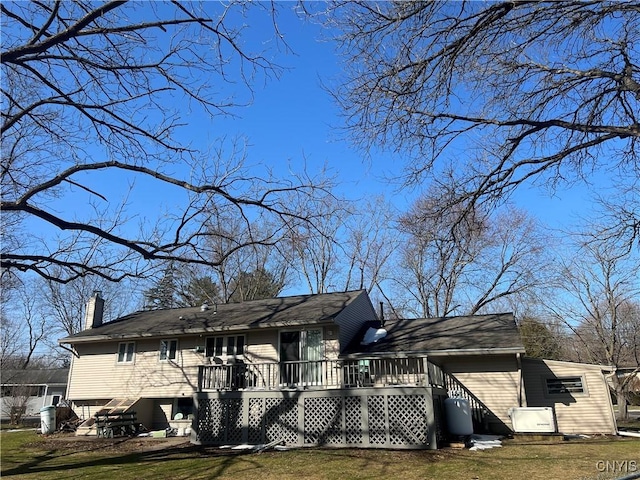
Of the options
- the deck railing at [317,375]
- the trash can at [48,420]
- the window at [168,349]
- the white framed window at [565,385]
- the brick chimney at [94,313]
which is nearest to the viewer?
the deck railing at [317,375]

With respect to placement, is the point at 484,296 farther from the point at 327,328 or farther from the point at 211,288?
the point at 211,288

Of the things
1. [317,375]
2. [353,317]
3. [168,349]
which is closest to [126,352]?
[168,349]

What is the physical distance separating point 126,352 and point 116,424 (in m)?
3.81

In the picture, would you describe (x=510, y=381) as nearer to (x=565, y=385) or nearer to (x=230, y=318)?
(x=565, y=385)

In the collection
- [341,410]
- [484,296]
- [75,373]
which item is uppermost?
[484,296]

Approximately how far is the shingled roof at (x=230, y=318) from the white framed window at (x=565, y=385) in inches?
276

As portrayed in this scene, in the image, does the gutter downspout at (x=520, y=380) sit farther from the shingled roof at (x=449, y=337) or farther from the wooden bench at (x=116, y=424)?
the wooden bench at (x=116, y=424)

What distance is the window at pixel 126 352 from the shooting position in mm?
18500

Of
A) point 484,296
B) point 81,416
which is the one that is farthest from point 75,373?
point 484,296

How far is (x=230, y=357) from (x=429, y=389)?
26.2ft

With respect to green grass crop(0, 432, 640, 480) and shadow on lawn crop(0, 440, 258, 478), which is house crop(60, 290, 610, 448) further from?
shadow on lawn crop(0, 440, 258, 478)

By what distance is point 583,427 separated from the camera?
1355cm

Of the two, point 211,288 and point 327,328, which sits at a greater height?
point 211,288

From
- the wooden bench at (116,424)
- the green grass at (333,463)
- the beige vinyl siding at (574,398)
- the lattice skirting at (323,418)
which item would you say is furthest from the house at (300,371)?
the green grass at (333,463)
